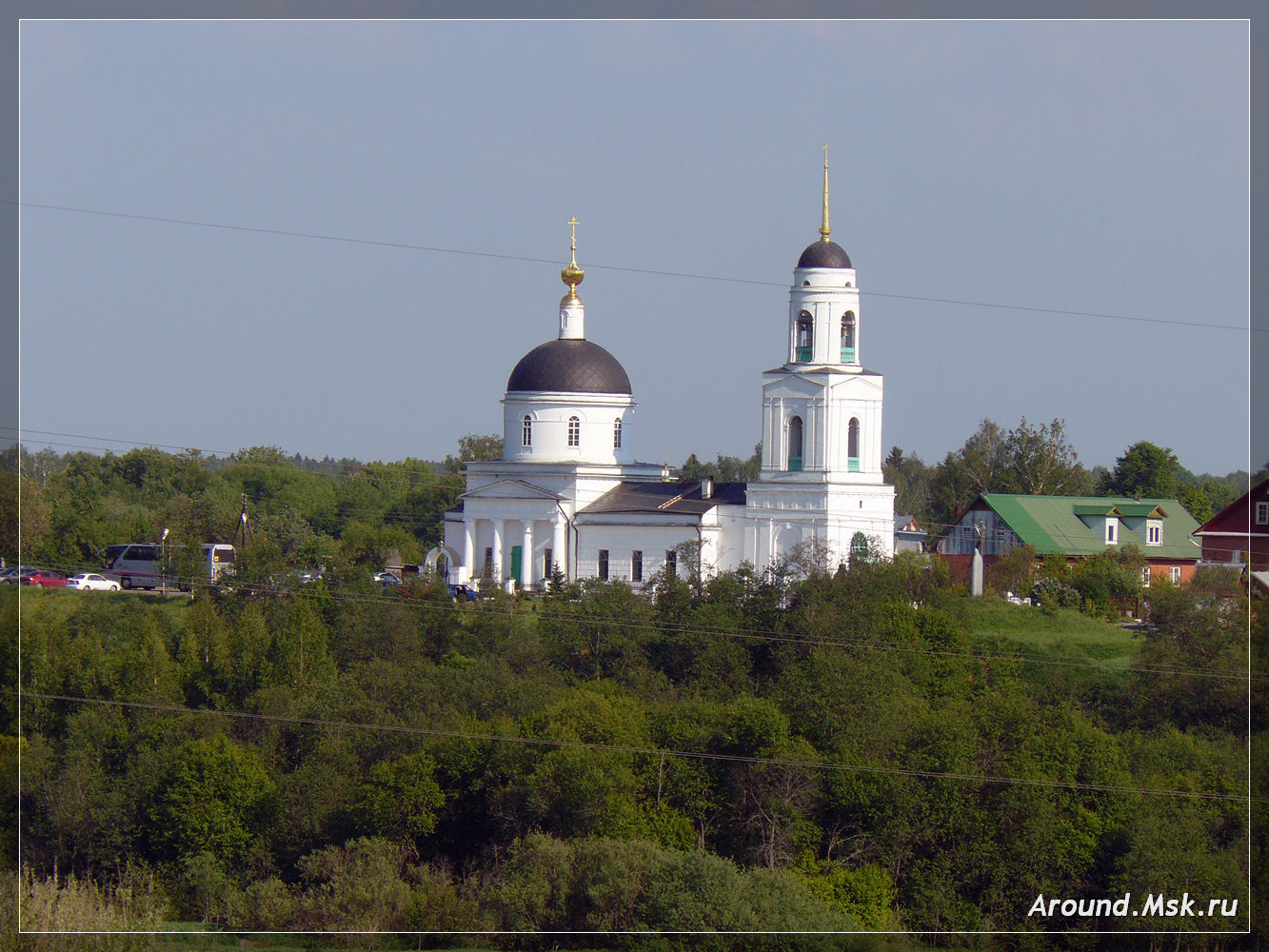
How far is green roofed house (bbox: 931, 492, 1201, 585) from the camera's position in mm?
47375

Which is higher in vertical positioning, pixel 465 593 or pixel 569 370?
pixel 569 370

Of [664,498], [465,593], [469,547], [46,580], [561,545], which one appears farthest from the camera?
[469,547]

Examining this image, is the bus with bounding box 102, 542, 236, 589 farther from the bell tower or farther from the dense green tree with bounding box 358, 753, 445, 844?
the dense green tree with bounding box 358, 753, 445, 844

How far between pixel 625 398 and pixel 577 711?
1991 centimetres

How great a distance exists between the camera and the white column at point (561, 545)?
4603cm

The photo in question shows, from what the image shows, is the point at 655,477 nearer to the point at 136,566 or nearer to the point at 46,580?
the point at 136,566

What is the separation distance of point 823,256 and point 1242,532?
451 inches

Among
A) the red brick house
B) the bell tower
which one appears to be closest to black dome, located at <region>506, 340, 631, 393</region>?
the bell tower

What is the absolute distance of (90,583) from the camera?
43312 millimetres

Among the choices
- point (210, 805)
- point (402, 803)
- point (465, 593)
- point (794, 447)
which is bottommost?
point (210, 805)

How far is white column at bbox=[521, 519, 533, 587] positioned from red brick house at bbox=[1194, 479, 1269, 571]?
1561 cm

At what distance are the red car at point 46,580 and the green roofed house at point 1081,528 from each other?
68.0 ft

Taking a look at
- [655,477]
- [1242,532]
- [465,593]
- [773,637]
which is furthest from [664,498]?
[1242,532]

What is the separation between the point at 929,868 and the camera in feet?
85.9
